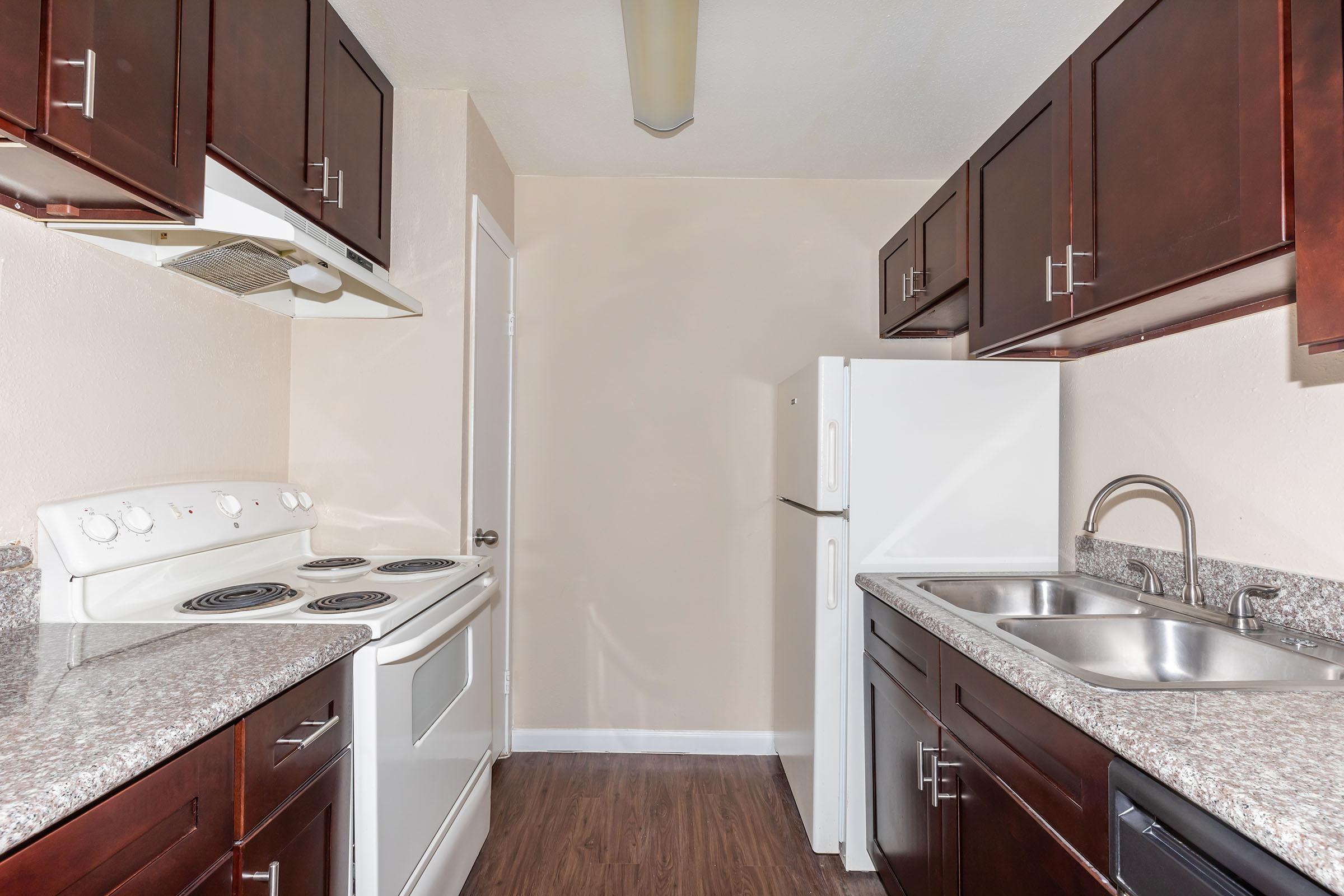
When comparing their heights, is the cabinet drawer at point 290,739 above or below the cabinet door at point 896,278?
below

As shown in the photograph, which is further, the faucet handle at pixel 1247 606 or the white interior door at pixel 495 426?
the white interior door at pixel 495 426

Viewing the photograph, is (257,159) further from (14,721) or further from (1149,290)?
(1149,290)

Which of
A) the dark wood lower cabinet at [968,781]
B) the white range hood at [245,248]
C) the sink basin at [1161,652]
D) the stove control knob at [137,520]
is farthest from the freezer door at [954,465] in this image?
the stove control knob at [137,520]

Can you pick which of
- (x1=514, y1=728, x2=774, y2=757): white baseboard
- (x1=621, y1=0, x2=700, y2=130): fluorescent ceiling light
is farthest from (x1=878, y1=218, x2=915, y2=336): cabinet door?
(x1=514, y1=728, x2=774, y2=757): white baseboard

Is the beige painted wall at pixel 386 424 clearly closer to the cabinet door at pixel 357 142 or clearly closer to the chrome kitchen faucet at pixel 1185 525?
the cabinet door at pixel 357 142

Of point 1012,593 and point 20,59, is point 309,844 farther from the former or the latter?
point 1012,593

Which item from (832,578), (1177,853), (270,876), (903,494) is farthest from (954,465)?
(270,876)

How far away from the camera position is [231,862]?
3.14 ft

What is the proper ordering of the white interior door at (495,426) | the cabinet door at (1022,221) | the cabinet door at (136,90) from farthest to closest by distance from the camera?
the white interior door at (495,426), the cabinet door at (1022,221), the cabinet door at (136,90)

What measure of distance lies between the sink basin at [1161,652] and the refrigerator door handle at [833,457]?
0.69 metres

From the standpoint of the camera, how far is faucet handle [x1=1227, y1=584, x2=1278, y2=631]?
1.41m

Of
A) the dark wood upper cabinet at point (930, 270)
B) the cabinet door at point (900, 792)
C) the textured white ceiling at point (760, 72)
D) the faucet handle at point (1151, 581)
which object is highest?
the textured white ceiling at point (760, 72)

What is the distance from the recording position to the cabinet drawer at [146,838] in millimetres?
671

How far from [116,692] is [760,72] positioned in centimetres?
223
